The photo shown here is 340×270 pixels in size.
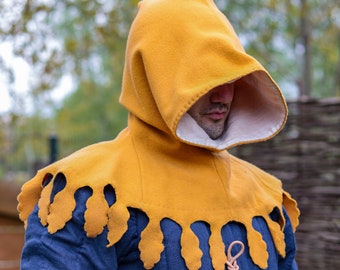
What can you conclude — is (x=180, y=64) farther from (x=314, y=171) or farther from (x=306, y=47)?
(x=306, y=47)

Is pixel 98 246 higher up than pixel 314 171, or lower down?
higher up

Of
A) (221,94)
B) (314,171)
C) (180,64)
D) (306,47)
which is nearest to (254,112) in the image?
(221,94)

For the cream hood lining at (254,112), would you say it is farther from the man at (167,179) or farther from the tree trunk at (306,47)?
the tree trunk at (306,47)

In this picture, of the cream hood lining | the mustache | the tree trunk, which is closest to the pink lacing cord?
the cream hood lining

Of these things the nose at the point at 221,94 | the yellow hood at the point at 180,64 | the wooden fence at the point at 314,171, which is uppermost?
the yellow hood at the point at 180,64

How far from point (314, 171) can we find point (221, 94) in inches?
105

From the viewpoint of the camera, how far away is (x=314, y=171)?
496cm

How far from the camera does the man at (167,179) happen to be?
219 centimetres

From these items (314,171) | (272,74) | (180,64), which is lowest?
(272,74)

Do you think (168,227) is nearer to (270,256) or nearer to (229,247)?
(229,247)

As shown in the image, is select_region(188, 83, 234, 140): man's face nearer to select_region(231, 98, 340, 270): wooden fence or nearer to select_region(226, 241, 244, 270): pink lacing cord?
select_region(226, 241, 244, 270): pink lacing cord

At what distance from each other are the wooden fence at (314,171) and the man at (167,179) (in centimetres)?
234

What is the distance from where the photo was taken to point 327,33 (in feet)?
36.1

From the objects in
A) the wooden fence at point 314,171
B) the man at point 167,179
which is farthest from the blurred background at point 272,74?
the man at point 167,179
